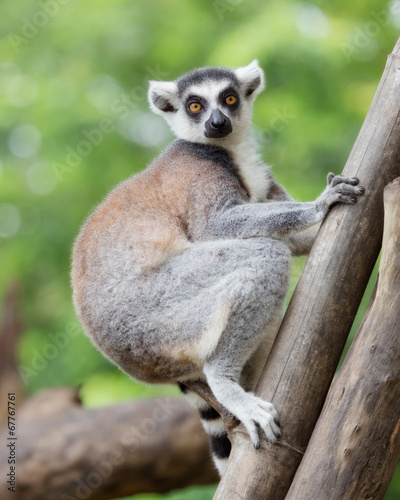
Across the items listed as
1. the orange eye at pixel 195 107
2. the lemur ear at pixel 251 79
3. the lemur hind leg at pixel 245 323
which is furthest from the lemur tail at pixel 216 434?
the lemur ear at pixel 251 79

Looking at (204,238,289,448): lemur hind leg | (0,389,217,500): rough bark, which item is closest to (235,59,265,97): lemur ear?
A: (204,238,289,448): lemur hind leg

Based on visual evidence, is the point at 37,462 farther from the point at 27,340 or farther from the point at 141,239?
the point at 141,239

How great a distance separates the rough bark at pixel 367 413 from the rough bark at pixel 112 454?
11.9 ft

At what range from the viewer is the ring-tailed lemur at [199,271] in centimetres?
315

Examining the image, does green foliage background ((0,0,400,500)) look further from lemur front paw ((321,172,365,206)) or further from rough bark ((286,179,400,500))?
rough bark ((286,179,400,500))

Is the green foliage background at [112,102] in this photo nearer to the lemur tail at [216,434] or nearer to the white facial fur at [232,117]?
the white facial fur at [232,117]

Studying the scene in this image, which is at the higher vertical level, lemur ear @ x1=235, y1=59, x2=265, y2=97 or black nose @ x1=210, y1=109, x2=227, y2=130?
lemur ear @ x1=235, y1=59, x2=265, y2=97

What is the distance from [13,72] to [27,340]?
3628mm

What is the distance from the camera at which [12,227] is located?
27.5 ft

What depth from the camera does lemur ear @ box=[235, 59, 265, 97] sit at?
445cm

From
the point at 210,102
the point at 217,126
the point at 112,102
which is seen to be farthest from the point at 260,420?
the point at 112,102

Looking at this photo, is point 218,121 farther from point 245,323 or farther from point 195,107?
point 245,323

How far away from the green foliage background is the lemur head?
7.73 feet

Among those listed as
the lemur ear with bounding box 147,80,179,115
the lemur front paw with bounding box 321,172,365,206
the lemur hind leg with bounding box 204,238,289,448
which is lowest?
the lemur hind leg with bounding box 204,238,289,448
